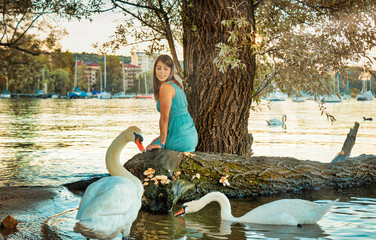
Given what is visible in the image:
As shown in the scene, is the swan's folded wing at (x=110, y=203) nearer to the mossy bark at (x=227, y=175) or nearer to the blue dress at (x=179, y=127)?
the mossy bark at (x=227, y=175)

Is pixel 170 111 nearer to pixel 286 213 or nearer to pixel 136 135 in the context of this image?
pixel 136 135

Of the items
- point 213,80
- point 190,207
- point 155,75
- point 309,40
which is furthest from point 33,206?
point 309,40

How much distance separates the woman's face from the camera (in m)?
8.80

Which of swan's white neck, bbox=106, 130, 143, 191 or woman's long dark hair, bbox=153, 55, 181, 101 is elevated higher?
woman's long dark hair, bbox=153, 55, 181, 101

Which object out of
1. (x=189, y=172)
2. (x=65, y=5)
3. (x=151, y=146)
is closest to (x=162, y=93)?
(x=151, y=146)

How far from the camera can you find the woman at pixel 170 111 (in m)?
8.80

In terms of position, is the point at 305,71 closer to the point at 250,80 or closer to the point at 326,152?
the point at 250,80

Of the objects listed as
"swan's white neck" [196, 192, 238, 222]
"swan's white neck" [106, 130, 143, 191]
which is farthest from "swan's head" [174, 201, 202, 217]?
"swan's white neck" [106, 130, 143, 191]

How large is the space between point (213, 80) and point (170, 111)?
1672 mm

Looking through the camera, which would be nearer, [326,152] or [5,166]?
[5,166]

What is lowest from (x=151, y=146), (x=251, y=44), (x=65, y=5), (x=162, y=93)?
(x=151, y=146)

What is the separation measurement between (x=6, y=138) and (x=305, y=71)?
1773 cm

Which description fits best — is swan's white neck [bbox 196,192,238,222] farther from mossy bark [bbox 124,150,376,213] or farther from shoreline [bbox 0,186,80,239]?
shoreline [bbox 0,186,80,239]

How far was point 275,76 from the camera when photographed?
12.5 metres
